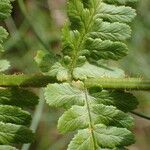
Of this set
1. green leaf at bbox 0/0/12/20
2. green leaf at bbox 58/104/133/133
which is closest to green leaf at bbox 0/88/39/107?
green leaf at bbox 58/104/133/133

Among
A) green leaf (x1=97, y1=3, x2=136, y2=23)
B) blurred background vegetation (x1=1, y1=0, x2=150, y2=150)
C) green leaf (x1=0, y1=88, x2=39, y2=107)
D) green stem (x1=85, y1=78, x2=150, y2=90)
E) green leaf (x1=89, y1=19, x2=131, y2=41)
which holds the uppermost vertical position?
green leaf (x1=97, y1=3, x2=136, y2=23)

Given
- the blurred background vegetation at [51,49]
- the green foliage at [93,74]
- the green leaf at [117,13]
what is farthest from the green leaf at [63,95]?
the blurred background vegetation at [51,49]

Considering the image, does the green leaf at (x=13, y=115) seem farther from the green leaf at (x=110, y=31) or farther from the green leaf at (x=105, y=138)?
the green leaf at (x=110, y=31)

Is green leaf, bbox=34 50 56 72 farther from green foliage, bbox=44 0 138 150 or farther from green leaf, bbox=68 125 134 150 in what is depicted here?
green leaf, bbox=68 125 134 150

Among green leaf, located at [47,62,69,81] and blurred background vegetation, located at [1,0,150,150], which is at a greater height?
green leaf, located at [47,62,69,81]

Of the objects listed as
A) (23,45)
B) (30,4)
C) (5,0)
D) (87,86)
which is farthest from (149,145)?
(5,0)

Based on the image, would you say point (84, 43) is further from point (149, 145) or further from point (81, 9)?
point (149, 145)

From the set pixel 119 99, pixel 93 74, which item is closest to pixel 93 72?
pixel 93 74
